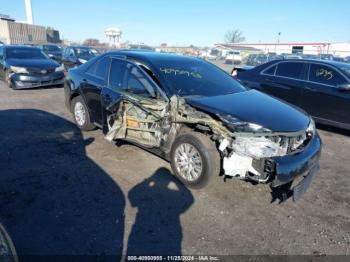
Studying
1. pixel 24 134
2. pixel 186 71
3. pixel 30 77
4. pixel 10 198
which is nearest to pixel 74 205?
pixel 10 198

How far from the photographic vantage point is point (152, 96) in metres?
4.07

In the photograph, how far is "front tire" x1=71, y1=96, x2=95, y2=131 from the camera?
561 centimetres

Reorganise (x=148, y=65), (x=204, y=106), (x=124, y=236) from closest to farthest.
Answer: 1. (x=124, y=236)
2. (x=204, y=106)
3. (x=148, y=65)

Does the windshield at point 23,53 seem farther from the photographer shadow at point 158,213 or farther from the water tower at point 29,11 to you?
the water tower at point 29,11

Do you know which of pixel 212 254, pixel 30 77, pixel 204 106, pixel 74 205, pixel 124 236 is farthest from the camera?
pixel 30 77

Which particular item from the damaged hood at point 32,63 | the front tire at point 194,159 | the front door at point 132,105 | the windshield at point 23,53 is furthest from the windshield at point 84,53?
the front tire at point 194,159

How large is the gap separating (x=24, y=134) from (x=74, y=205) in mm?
3010

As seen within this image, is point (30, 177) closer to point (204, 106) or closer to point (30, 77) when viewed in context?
point (204, 106)

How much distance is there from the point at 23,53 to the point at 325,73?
1058 centimetres

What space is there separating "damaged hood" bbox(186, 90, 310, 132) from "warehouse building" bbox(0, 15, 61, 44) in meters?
46.7

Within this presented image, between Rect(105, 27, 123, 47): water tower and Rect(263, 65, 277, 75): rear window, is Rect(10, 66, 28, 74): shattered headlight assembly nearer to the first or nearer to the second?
Rect(263, 65, 277, 75): rear window

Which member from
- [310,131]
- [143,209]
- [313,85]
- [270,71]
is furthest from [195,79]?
[270,71]

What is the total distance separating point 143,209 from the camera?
3.32 m

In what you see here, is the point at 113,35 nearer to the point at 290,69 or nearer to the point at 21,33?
the point at 21,33
